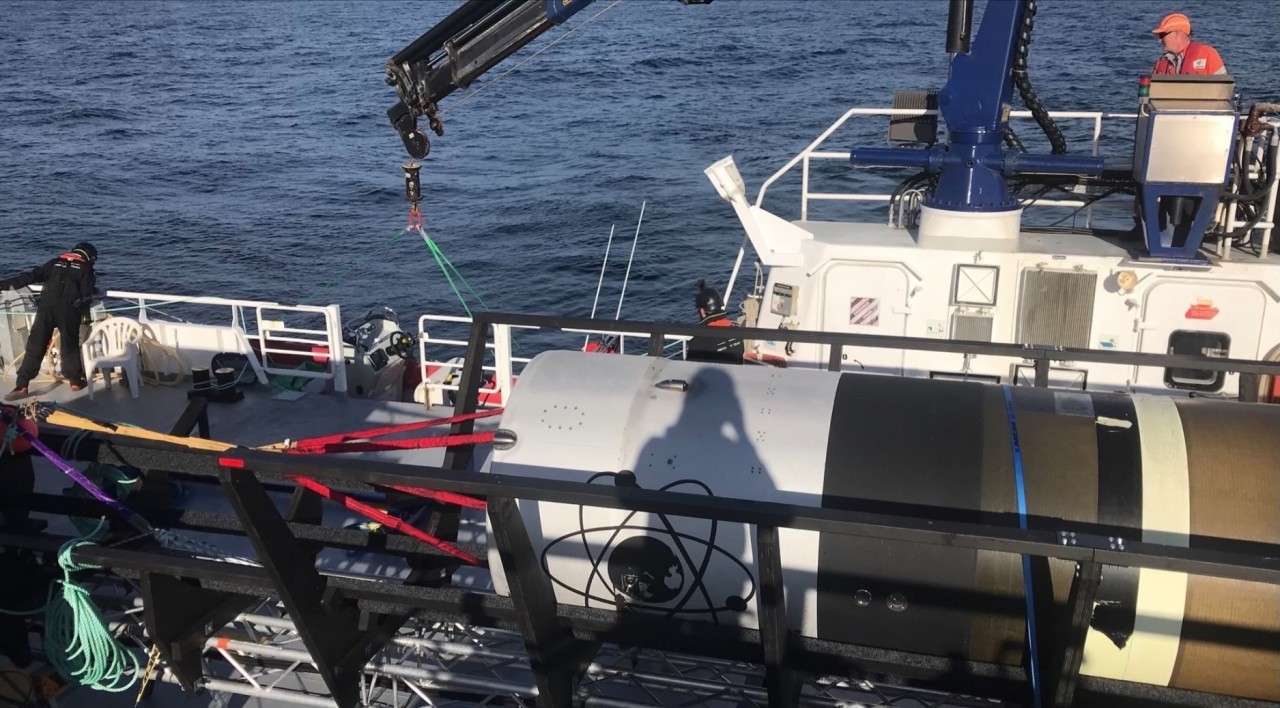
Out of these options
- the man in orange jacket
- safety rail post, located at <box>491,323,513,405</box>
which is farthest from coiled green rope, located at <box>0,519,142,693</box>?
the man in orange jacket

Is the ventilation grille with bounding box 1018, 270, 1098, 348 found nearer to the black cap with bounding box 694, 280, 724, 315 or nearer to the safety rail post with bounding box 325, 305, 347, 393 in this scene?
the black cap with bounding box 694, 280, 724, 315

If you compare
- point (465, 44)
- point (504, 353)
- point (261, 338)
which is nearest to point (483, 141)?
point (261, 338)

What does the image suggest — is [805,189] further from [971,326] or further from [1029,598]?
[1029,598]

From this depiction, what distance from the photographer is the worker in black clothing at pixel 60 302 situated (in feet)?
36.3

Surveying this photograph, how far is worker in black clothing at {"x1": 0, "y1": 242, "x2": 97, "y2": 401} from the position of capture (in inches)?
435

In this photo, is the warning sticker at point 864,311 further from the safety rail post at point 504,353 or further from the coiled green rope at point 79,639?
the coiled green rope at point 79,639

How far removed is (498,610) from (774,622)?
1388 millimetres

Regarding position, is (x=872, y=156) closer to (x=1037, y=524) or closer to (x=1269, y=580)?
(x=1037, y=524)

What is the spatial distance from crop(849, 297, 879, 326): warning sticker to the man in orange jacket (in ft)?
9.61

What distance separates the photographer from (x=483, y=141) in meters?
36.5

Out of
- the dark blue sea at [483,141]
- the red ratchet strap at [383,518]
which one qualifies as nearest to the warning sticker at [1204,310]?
the red ratchet strap at [383,518]

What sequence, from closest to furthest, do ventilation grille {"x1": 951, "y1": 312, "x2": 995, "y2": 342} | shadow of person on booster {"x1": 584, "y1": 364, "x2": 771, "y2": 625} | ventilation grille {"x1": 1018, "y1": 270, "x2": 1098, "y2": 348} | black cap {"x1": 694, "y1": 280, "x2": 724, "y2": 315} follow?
shadow of person on booster {"x1": 584, "y1": 364, "x2": 771, "y2": 625}
ventilation grille {"x1": 1018, "y1": 270, "x2": 1098, "y2": 348}
ventilation grille {"x1": 951, "y1": 312, "x2": 995, "y2": 342}
black cap {"x1": 694, "y1": 280, "x2": 724, "y2": 315}

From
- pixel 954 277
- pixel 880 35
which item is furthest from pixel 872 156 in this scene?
pixel 880 35

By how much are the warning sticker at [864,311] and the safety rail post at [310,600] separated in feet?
17.6
